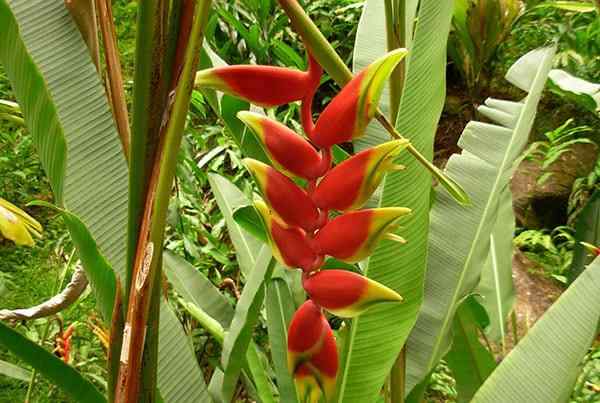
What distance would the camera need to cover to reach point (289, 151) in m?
0.28

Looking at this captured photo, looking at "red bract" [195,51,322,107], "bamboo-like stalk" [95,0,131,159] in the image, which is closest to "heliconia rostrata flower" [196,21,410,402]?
"red bract" [195,51,322,107]

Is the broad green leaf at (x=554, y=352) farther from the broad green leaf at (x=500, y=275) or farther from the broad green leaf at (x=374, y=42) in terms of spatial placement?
the broad green leaf at (x=500, y=275)

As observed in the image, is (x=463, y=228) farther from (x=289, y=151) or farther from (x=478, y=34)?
(x=478, y=34)

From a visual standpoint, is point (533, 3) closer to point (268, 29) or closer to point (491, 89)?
point (491, 89)

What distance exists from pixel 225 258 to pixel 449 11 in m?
0.93

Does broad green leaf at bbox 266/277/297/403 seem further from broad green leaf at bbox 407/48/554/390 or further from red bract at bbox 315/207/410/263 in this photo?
red bract at bbox 315/207/410/263

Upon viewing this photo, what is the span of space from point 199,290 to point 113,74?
0.40 m

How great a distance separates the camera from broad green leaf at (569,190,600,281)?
0.98m

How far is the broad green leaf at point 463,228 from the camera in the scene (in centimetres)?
61

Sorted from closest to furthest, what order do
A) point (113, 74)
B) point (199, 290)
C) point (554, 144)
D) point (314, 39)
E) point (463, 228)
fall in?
point (314, 39) → point (113, 74) → point (463, 228) → point (199, 290) → point (554, 144)

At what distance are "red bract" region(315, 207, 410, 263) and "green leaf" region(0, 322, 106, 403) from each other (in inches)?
9.0

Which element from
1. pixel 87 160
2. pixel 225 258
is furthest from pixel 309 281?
pixel 225 258

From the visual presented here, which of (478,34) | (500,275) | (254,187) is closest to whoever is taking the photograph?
(500,275)

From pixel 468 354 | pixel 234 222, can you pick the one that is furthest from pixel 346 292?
pixel 234 222
